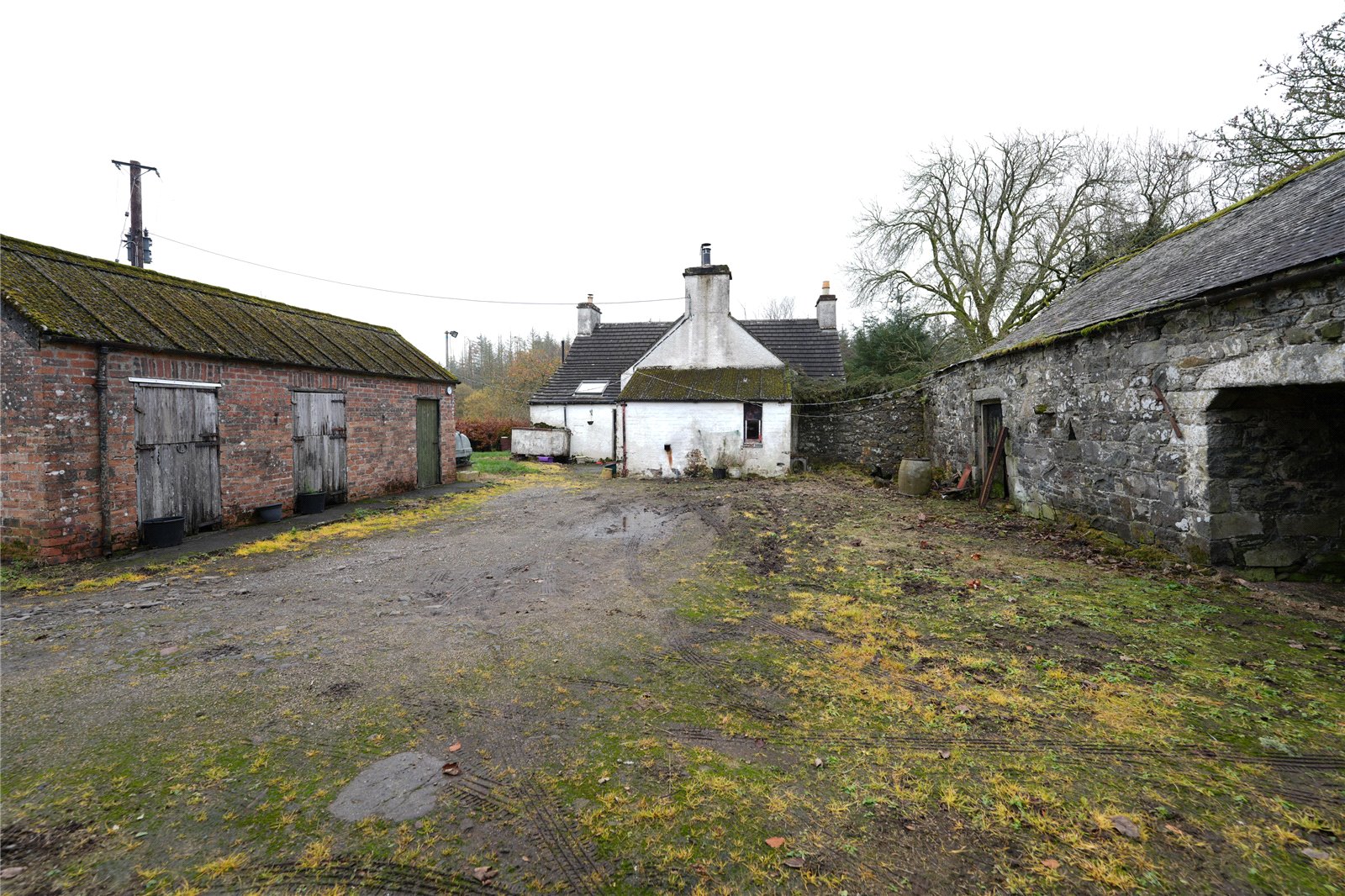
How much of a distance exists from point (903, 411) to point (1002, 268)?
8.34 meters

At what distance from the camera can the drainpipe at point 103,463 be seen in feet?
25.4

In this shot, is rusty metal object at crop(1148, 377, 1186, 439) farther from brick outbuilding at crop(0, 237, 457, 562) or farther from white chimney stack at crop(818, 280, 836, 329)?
white chimney stack at crop(818, 280, 836, 329)

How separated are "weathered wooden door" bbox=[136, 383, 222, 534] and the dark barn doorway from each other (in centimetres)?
1442

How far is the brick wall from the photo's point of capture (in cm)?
716

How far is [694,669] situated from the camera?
4316 mm

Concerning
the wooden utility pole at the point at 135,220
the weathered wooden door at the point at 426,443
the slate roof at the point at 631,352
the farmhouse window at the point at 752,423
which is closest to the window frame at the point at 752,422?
the farmhouse window at the point at 752,423

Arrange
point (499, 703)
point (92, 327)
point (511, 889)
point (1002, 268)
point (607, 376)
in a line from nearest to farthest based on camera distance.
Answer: point (511, 889), point (499, 703), point (92, 327), point (1002, 268), point (607, 376)

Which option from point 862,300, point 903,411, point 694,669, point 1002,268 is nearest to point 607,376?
point 862,300

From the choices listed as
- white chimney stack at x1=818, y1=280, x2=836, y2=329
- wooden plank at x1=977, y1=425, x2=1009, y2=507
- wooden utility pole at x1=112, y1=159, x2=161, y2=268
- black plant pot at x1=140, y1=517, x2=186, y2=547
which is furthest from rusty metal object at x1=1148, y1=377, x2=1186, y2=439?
wooden utility pole at x1=112, y1=159, x2=161, y2=268

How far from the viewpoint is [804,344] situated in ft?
78.0

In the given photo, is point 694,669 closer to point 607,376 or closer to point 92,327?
point 92,327

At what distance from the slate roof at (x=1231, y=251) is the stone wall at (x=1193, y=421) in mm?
263

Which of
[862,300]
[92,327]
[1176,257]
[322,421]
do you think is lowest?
[322,421]

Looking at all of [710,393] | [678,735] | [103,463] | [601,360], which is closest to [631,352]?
[601,360]
